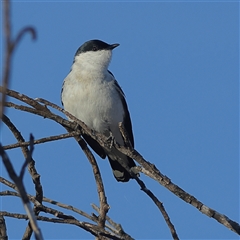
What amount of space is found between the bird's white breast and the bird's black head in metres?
1.11

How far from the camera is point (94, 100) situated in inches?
270

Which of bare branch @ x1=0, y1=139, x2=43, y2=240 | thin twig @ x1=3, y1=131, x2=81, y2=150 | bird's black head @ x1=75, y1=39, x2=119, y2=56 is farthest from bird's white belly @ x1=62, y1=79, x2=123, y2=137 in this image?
bare branch @ x1=0, y1=139, x2=43, y2=240

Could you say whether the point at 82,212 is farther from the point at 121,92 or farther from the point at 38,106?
the point at 121,92

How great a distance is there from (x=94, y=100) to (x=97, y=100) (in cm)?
4

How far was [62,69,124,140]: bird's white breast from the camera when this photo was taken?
687 cm

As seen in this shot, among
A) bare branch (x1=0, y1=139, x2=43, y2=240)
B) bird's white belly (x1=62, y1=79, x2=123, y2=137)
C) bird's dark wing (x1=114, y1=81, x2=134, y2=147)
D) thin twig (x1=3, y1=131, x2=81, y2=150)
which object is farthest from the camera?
bird's dark wing (x1=114, y1=81, x2=134, y2=147)

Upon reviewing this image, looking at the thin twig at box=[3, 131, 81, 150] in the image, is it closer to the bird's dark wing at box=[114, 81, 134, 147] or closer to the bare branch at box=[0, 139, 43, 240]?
the bare branch at box=[0, 139, 43, 240]

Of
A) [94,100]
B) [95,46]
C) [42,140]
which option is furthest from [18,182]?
[95,46]

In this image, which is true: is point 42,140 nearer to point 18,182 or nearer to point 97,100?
point 18,182

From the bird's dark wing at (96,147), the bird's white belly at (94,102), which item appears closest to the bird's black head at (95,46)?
the bird's white belly at (94,102)

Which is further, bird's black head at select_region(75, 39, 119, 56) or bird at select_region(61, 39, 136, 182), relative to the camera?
bird's black head at select_region(75, 39, 119, 56)

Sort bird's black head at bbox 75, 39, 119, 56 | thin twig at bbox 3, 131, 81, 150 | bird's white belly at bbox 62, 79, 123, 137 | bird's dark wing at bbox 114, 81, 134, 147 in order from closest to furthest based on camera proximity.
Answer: thin twig at bbox 3, 131, 81, 150
bird's white belly at bbox 62, 79, 123, 137
bird's dark wing at bbox 114, 81, 134, 147
bird's black head at bbox 75, 39, 119, 56

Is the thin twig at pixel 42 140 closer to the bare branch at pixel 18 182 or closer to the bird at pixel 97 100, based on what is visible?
the bare branch at pixel 18 182

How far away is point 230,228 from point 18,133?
5.52 feet
